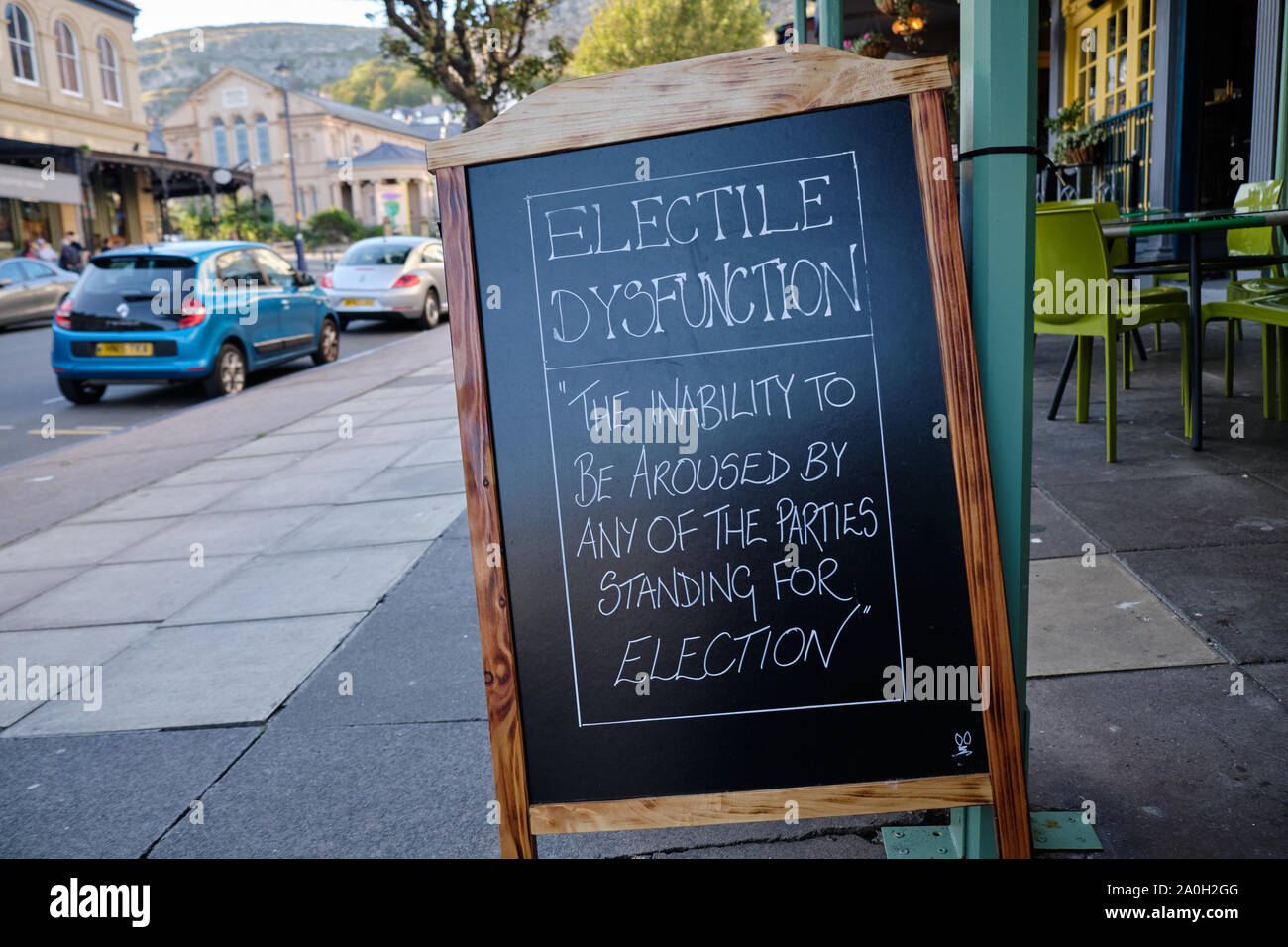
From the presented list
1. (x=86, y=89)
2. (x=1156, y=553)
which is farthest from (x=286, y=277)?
(x=86, y=89)

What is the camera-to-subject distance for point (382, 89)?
15262 cm

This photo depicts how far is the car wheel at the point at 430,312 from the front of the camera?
17094mm

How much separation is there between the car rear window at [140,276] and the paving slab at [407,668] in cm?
723

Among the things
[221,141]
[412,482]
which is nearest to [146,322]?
[412,482]

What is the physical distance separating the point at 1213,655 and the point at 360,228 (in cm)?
5901

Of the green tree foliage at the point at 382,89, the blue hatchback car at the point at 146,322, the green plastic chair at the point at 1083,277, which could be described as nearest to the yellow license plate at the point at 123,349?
the blue hatchback car at the point at 146,322

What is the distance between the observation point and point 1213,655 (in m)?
3.07

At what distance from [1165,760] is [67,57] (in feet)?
130

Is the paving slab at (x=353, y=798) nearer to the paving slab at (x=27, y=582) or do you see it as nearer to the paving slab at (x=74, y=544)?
the paving slab at (x=27, y=582)

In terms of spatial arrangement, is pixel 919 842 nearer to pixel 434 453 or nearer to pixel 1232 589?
pixel 1232 589

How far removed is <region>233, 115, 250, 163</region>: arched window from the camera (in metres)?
72.5

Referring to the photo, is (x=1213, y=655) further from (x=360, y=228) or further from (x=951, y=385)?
(x=360, y=228)
